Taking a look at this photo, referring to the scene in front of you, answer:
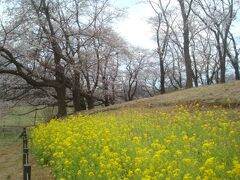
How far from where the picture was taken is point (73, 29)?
29.0m

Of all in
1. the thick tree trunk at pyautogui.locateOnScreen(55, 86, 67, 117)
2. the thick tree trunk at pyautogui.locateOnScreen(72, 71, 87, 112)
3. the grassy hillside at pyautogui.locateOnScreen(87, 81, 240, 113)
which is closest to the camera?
the grassy hillside at pyautogui.locateOnScreen(87, 81, 240, 113)

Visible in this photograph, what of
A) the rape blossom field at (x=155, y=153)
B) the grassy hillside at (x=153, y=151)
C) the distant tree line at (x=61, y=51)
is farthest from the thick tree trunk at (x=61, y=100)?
the rape blossom field at (x=155, y=153)

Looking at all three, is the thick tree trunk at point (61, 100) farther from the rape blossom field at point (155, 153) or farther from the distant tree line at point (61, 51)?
the rape blossom field at point (155, 153)

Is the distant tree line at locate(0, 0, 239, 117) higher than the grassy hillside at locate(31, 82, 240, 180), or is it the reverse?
the distant tree line at locate(0, 0, 239, 117)

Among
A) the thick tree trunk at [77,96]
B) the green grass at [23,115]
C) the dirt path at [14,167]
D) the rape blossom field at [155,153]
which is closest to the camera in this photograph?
the rape blossom field at [155,153]

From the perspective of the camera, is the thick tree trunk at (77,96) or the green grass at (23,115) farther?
the green grass at (23,115)

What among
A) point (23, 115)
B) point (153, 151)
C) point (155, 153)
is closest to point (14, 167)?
point (153, 151)

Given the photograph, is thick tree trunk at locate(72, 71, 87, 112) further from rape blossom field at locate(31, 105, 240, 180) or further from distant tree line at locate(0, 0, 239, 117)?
rape blossom field at locate(31, 105, 240, 180)

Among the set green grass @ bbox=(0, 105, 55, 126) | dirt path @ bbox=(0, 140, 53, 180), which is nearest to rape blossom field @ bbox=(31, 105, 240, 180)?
dirt path @ bbox=(0, 140, 53, 180)

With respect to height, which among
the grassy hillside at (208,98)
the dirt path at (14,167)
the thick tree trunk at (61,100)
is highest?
the thick tree trunk at (61,100)

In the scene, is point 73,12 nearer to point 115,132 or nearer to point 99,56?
point 99,56

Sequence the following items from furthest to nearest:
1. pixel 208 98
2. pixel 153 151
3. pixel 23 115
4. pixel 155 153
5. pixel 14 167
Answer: pixel 23 115, pixel 208 98, pixel 14 167, pixel 153 151, pixel 155 153

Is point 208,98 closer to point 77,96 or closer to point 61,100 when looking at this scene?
point 61,100

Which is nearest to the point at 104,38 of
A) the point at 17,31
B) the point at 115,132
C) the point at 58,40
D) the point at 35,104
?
the point at 58,40
